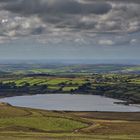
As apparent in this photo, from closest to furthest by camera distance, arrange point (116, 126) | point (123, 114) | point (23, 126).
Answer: point (23, 126), point (116, 126), point (123, 114)

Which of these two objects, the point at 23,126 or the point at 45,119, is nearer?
the point at 23,126

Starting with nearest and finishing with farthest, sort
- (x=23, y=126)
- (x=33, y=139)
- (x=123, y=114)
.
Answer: (x=33, y=139)
(x=23, y=126)
(x=123, y=114)

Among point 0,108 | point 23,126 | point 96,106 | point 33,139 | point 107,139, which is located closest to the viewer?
point 33,139

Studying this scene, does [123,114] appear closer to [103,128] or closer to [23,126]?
[103,128]

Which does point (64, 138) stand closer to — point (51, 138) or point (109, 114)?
point (51, 138)

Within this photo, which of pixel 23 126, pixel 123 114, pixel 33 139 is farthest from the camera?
pixel 123 114

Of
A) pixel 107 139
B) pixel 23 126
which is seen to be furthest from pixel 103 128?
pixel 107 139

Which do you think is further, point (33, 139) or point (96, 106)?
point (96, 106)

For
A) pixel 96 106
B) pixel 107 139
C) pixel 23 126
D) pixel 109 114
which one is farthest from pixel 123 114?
pixel 107 139
